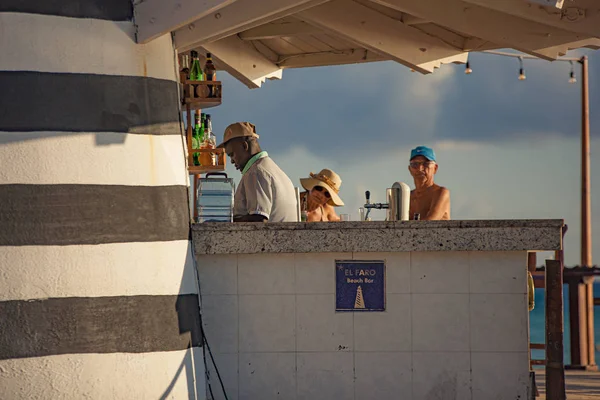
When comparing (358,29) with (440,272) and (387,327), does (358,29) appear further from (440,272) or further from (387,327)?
(387,327)

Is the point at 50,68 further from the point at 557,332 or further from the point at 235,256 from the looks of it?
the point at 557,332

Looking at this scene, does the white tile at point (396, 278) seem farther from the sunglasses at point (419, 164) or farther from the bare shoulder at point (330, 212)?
the bare shoulder at point (330, 212)

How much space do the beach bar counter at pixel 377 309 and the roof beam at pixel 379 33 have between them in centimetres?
228

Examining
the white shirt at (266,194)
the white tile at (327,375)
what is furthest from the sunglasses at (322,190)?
the white tile at (327,375)

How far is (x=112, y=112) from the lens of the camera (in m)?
8.20

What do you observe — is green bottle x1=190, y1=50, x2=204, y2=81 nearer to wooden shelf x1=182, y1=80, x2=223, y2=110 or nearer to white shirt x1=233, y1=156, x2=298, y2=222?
wooden shelf x1=182, y1=80, x2=223, y2=110

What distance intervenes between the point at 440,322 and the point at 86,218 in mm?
2549

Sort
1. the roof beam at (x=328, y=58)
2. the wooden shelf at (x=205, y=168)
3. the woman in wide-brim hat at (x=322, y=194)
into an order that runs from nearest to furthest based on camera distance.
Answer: the wooden shelf at (x=205, y=168)
the woman in wide-brim hat at (x=322, y=194)
the roof beam at (x=328, y=58)

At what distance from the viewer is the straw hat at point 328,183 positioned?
38.1ft

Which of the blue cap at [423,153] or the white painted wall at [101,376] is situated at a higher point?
the blue cap at [423,153]

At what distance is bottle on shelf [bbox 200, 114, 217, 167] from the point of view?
974 cm

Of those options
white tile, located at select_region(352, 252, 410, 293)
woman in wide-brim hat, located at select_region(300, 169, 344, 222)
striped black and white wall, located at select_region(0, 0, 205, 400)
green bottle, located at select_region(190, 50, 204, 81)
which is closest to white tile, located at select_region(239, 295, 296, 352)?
striped black and white wall, located at select_region(0, 0, 205, 400)

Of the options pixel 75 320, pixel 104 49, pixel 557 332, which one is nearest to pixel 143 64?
pixel 104 49

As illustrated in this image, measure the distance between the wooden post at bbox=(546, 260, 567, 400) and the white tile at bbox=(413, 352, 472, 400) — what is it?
2.12 ft
